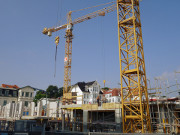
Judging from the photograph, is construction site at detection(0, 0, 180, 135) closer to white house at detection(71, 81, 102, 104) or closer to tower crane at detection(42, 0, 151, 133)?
tower crane at detection(42, 0, 151, 133)

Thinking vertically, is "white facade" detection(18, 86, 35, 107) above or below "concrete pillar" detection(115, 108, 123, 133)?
above

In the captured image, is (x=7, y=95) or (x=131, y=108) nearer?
(x=131, y=108)

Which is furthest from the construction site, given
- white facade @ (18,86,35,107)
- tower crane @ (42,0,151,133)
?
white facade @ (18,86,35,107)

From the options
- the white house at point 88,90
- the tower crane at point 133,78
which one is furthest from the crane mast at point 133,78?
the white house at point 88,90

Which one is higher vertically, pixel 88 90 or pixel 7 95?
pixel 88 90

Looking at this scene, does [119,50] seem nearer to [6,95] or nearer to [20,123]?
[20,123]

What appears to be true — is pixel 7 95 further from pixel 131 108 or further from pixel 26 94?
→ pixel 131 108

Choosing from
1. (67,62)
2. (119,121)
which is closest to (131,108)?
(119,121)

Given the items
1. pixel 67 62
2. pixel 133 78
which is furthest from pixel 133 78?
pixel 67 62

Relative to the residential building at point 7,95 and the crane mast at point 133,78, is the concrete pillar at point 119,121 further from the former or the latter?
the residential building at point 7,95

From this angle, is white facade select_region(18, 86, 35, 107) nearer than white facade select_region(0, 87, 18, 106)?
No

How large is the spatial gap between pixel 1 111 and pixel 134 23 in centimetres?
3942

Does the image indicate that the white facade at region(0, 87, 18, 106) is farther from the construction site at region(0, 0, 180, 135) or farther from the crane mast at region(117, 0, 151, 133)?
the crane mast at region(117, 0, 151, 133)

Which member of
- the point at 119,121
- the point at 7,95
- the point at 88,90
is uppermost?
the point at 88,90
